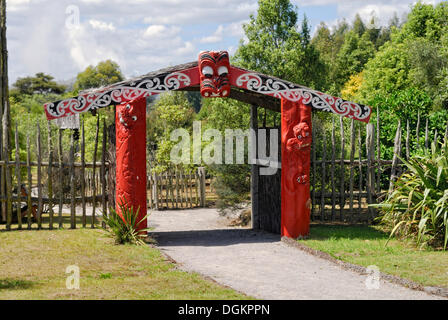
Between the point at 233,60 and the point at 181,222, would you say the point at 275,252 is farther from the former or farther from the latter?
the point at 233,60

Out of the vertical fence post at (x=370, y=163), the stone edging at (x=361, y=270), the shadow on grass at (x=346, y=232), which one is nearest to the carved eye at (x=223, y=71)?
the stone edging at (x=361, y=270)

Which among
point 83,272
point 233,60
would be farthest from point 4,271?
point 233,60

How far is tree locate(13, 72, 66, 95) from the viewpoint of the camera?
6719 cm

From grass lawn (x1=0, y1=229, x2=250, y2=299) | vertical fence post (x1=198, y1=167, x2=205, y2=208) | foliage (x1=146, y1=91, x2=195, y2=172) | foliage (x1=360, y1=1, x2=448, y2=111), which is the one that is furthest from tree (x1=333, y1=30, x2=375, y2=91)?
grass lawn (x1=0, y1=229, x2=250, y2=299)

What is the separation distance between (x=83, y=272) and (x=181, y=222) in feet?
21.0

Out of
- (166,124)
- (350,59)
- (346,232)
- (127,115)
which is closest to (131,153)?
(127,115)

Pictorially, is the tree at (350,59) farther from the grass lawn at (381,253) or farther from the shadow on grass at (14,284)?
the shadow on grass at (14,284)

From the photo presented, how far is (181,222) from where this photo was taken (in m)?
14.5

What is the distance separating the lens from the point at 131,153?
1054 cm

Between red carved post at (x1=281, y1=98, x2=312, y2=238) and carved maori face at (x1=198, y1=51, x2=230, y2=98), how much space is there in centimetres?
127

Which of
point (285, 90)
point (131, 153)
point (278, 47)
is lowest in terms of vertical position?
point (131, 153)

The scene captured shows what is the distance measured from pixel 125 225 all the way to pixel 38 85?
6095cm

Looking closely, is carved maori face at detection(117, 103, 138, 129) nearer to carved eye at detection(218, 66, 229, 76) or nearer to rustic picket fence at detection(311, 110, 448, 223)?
carved eye at detection(218, 66, 229, 76)

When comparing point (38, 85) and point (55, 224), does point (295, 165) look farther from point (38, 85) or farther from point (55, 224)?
point (38, 85)
